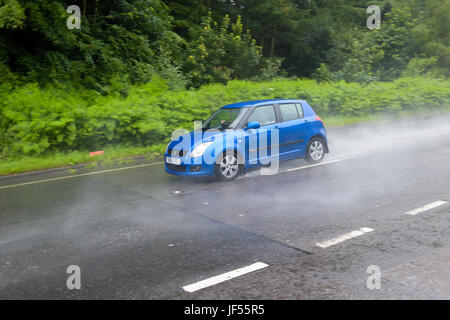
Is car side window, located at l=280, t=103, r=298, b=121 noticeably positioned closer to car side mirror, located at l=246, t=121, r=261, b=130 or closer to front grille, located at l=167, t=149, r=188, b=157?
car side mirror, located at l=246, t=121, r=261, b=130

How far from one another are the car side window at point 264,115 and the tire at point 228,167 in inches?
40.7

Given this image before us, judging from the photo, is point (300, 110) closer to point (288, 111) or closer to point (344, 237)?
point (288, 111)

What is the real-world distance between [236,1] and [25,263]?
102 ft

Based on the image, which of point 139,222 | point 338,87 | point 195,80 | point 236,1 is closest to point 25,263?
point 139,222

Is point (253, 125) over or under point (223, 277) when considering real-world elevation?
over

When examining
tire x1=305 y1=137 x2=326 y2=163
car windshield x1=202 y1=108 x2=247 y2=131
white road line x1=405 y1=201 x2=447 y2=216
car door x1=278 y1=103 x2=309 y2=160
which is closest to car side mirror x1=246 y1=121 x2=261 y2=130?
car windshield x1=202 y1=108 x2=247 y2=131

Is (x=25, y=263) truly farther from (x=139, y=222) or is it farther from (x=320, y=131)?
(x=320, y=131)

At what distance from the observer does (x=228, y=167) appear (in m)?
9.14

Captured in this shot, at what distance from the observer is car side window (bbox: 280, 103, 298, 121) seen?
404 inches

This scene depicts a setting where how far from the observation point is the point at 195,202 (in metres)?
7.59

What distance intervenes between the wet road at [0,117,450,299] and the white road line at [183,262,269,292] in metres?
0.07

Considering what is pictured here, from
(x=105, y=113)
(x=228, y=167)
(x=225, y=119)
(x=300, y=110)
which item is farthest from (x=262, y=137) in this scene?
(x=105, y=113)

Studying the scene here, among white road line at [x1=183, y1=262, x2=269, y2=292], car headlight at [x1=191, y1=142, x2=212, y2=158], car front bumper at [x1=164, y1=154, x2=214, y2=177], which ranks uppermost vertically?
car headlight at [x1=191, y1=142, x2=212, y2=158]

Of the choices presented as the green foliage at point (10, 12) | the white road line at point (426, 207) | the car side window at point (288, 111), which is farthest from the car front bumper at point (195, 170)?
the green foliage at point (10, 12)
